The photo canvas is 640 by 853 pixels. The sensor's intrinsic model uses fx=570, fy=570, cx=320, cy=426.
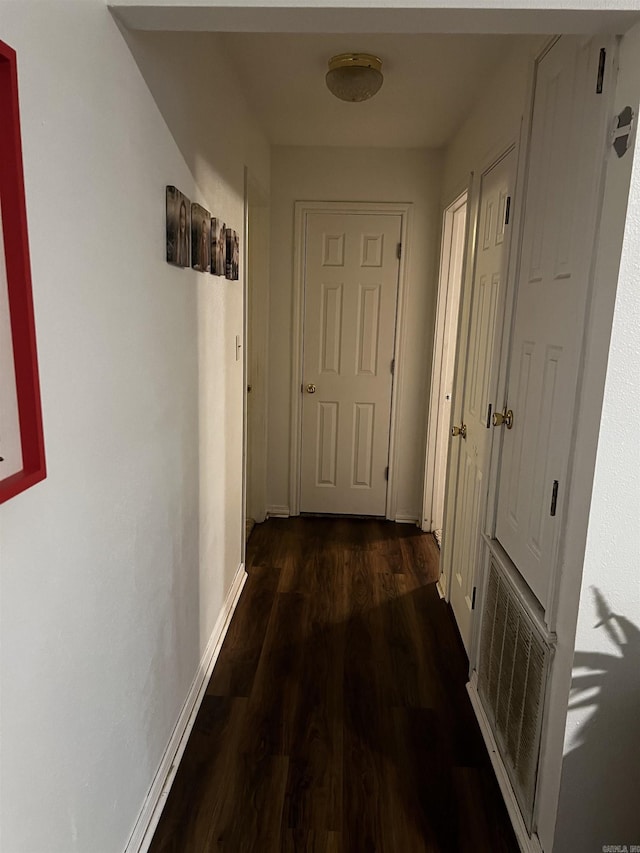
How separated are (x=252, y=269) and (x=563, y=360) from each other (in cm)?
254

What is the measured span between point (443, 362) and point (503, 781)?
2425 millimetres

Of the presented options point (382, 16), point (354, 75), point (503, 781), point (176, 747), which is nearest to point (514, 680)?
point (503, 781)

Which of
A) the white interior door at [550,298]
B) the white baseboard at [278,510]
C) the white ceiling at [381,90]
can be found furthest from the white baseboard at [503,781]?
the white ceiling at [381,90]

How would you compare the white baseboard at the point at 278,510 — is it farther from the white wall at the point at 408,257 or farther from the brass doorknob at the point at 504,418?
the brass doorknob at the point at 504,418

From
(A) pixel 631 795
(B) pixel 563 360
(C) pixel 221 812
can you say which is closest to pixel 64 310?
(B) pixel 563 360

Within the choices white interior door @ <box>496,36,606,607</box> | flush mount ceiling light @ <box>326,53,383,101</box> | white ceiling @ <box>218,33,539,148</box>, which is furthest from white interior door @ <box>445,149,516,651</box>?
flush mount ceiling light @ <box>326,53,383,101</box>

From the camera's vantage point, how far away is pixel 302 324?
3.74m

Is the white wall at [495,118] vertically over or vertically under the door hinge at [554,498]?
over

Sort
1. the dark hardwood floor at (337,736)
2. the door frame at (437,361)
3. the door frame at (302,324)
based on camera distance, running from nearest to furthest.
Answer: the dark hardwood floor at (337,736), the door frame at (437,361), the door frame at (302,324)

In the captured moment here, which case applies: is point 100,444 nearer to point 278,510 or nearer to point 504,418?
point 504,418

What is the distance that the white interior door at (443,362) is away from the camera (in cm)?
346

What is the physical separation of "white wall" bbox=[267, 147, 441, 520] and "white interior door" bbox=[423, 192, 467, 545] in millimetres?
112

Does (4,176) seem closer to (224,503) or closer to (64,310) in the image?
(64,310)

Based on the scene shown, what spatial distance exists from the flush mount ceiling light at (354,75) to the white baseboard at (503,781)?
Result: 2353 mm
